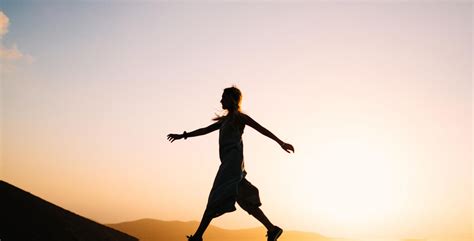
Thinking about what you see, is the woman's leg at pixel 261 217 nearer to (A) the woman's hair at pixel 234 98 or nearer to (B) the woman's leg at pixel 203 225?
(B) the woman's leg at pixel 203 225

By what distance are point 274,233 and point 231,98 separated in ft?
6.85

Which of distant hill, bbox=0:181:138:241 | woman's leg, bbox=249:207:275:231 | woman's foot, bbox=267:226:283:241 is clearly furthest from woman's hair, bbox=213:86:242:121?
distant hill, bbox=0:181:138:241

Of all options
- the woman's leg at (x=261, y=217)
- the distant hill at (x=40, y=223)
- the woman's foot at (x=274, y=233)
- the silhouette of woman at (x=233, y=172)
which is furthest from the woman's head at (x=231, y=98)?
the distant hill at (x=40, y=223)

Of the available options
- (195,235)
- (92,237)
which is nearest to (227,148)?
Result: (195,235)

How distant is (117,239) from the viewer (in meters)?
10.2

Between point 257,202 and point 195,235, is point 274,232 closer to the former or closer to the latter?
point 257,202

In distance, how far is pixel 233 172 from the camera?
811cm

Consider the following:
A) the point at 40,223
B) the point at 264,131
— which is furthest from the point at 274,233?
the point at 40,223

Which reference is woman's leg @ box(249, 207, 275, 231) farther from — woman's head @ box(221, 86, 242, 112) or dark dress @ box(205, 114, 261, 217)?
woman's head @ box(221, 86, 242, 112)

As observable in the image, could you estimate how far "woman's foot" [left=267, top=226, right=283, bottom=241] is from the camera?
812 centimetres

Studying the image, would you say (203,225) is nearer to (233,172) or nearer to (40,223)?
(233,172)

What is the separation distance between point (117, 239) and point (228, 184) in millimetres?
3246

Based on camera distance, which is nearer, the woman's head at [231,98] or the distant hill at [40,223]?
the woman's head at [231,98]

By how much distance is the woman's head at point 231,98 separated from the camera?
8.24 m
